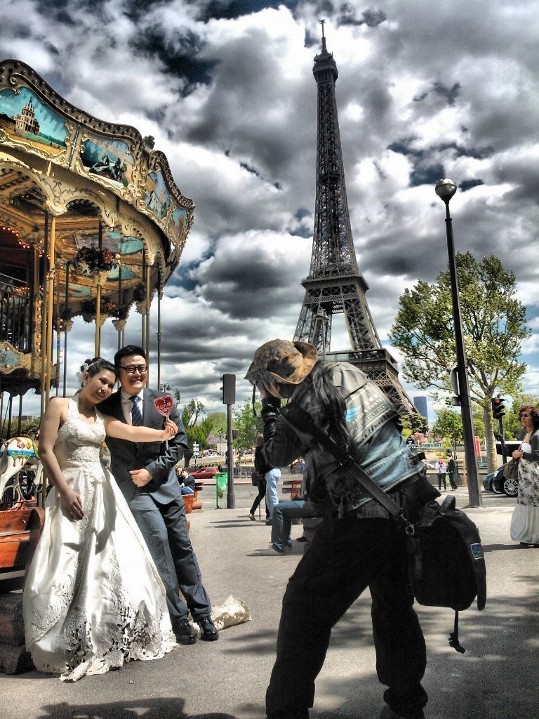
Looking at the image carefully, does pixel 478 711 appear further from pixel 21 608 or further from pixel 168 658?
pixel 21 608

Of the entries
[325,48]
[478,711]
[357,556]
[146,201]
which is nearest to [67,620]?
[357,556]

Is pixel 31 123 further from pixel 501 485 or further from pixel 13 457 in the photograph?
pixel 501 485

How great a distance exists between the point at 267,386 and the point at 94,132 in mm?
7311

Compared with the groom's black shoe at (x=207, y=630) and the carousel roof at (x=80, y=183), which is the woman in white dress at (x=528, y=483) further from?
the carousel roof at (x=80, y=183)

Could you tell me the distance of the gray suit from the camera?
138 inches

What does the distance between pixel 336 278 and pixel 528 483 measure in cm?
4338

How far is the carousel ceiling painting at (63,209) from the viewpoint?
7.62 metres

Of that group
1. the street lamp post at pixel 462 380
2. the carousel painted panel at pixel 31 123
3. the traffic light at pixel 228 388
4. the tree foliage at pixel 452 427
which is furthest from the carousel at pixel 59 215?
the tree foliage at pixel 452 427

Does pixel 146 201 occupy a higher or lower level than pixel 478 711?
higher

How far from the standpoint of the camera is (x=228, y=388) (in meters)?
14.9

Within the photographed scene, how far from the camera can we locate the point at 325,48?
205 ft

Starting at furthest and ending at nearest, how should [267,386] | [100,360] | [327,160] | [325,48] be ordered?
[325,48] < [327,160] < [100,360] < [267,386]

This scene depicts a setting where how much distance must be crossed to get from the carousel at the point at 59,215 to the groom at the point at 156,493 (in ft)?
4.69

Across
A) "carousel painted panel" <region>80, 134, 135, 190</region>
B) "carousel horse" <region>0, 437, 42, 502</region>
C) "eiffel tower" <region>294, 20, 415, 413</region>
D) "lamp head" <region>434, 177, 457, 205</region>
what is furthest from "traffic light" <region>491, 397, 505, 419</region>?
"eiffel tower" <region>294, 20, 415, 413</region>
